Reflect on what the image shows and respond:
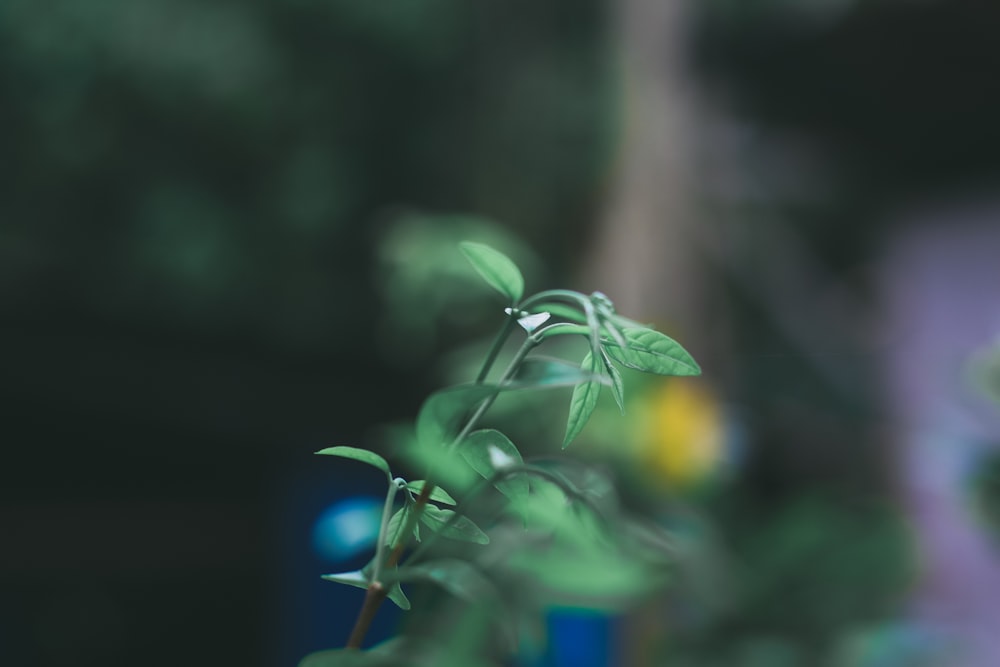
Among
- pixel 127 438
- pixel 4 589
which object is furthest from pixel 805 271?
pixel 4 589

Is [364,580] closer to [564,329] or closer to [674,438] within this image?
[564,329]

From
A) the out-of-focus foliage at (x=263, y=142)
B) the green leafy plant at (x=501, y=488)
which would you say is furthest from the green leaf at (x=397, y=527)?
the out-of-focus foliage at (x=263, y=142)

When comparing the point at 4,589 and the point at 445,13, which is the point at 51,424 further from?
the point at 445,13

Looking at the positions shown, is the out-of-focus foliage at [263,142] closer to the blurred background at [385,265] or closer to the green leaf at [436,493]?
the blurred background at [385,265]

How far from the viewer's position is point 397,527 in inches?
7.8

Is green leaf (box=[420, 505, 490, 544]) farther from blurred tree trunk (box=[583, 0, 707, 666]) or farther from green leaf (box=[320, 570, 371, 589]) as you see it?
blurred tree trunk (box=[583, 0, 707, 666])

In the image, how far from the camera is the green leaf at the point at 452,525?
18 centimetres

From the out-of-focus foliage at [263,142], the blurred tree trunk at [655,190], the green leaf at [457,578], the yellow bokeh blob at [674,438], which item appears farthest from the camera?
the out-of-focus foliage at [263,142]

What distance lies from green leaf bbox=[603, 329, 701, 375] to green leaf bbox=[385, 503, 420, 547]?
0.19ft

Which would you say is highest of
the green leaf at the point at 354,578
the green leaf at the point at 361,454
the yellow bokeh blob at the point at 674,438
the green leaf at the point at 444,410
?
Result: the green leaf at the point at 444,410

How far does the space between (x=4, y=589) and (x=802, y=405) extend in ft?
6.92

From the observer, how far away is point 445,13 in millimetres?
2047

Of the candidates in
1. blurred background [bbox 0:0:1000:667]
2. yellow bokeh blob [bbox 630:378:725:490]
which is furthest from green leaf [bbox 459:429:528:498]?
blurred background [bbox 0:0:1000:667]

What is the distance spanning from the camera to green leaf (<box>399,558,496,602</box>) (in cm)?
16
